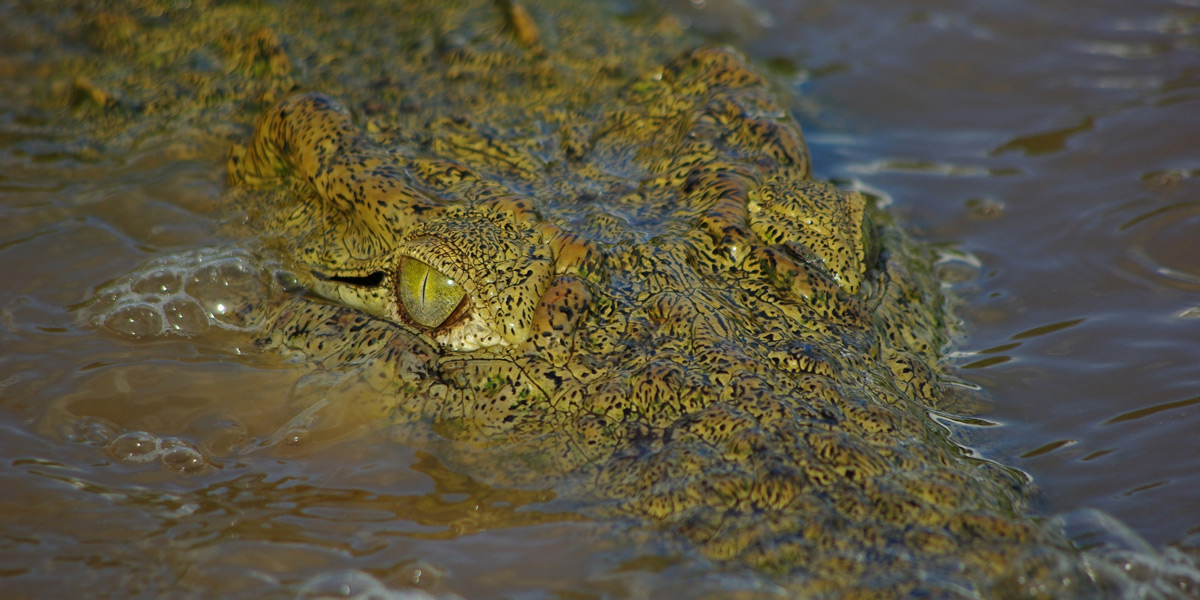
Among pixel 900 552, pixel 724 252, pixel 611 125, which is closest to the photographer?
pixel 900 552

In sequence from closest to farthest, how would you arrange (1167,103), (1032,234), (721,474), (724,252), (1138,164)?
(721,474)
(724,252)
(1032,234)
(1138,164)
(1167,103)

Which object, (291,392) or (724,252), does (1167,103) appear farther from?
(291,392)

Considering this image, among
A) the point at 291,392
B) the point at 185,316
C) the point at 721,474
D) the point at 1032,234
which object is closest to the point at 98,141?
the point at 185,316

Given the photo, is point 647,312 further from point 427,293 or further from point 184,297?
point 184,297

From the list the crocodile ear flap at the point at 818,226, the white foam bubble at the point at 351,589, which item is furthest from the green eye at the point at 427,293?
the crocodile ear flap at the point at 818,226

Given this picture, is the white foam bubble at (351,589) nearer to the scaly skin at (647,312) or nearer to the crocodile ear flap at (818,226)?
the scaly skin at (647,312)
